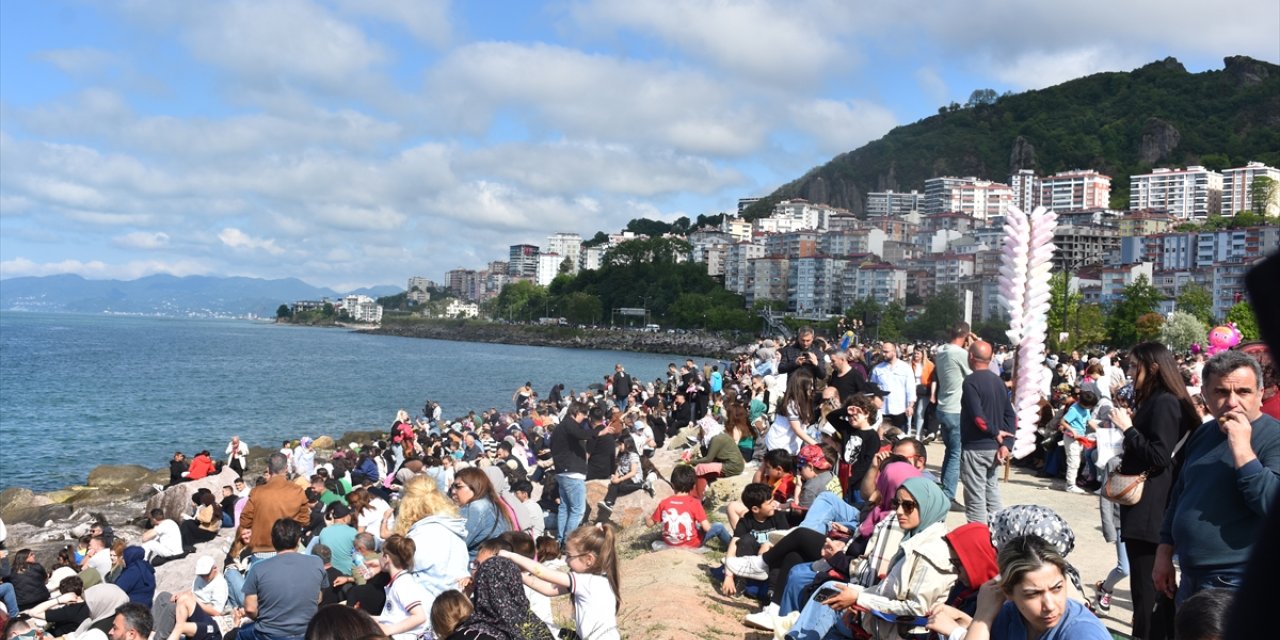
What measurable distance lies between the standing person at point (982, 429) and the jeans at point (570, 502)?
4.15 meters

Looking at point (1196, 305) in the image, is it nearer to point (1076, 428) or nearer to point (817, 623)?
point (1076, 428)

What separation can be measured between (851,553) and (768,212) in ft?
642

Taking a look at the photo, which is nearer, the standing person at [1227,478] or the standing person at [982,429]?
the standing person at [1227,478]

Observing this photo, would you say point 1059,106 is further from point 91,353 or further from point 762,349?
point 762,349

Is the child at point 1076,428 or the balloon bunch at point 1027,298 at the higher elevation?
the balloon bunch at point 1027,298

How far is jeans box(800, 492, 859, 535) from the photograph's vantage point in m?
6.76

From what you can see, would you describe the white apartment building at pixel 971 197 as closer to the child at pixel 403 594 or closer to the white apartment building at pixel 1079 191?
the white apartment building at pixel 1079 191

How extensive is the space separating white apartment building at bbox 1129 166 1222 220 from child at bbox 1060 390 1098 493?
441ft

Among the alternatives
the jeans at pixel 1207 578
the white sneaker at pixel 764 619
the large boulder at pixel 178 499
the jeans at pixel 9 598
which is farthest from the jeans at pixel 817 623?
the large boulder at pixel 178 499

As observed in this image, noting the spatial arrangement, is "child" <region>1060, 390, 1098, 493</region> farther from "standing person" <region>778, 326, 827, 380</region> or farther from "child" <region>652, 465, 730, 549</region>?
"child" <region>652, 465, 730, 549</region>

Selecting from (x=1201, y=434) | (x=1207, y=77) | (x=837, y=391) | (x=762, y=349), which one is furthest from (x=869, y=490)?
(x=1207, y=77)

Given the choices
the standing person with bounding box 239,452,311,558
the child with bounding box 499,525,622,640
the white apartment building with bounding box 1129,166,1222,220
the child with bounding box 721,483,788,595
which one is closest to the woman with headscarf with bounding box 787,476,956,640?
the child with bounding box 499,525,622,640

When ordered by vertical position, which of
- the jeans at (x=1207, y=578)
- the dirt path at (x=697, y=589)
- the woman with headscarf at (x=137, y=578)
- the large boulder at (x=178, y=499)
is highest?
the jeans at (x=1207, y=578)

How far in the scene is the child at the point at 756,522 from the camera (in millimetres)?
7391
